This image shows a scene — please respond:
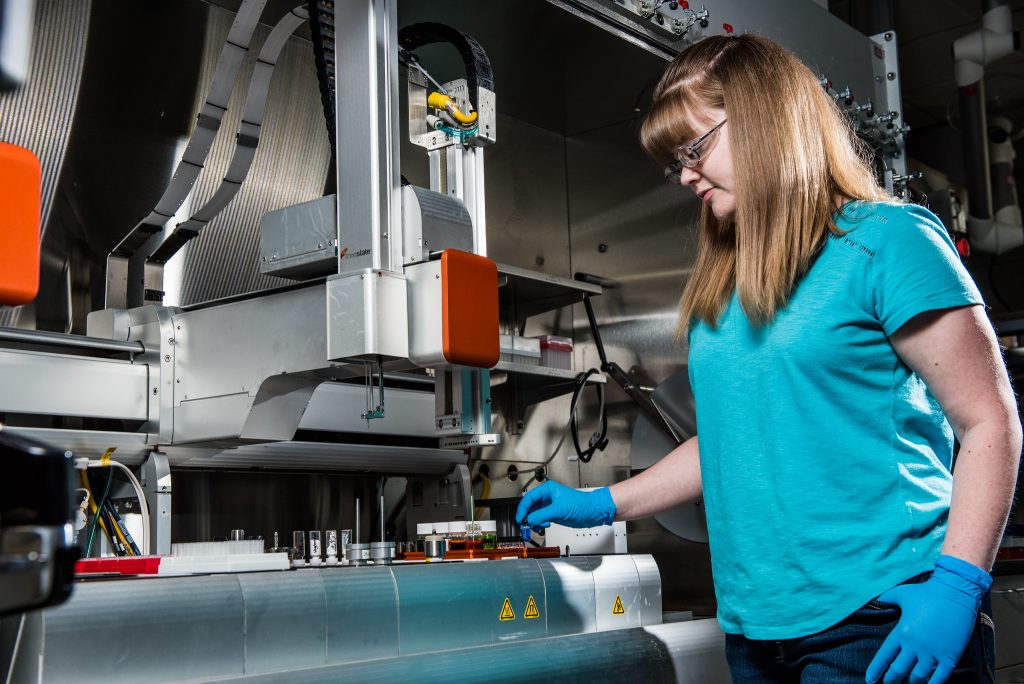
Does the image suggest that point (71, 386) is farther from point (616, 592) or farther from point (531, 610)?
point (616, 592)

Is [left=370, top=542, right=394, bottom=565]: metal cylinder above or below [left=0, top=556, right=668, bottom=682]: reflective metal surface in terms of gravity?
above

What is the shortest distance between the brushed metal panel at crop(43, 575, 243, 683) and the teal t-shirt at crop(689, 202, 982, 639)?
2.35 feet

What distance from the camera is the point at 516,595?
1887mm

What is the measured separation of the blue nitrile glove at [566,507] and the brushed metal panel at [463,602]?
262 mm

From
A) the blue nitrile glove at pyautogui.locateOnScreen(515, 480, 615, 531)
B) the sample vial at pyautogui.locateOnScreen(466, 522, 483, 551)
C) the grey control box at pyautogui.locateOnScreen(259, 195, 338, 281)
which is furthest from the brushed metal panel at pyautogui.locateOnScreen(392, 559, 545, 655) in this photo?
the grey control box at pyautogui.locateOnScreen(259, 195, 338, 281)

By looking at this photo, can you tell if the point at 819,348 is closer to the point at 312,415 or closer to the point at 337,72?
the point at 337,72

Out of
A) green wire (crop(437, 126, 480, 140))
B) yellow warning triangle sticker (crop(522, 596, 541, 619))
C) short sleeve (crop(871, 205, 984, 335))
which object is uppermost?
green wire (crop(437, 126, 480, 140))

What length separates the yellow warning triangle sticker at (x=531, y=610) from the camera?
1904 mm

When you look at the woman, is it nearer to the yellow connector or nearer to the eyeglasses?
the eyeglasses

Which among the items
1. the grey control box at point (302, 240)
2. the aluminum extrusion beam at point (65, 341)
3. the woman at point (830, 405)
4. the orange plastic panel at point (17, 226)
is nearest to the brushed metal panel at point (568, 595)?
the grey control box at point (302, 240)

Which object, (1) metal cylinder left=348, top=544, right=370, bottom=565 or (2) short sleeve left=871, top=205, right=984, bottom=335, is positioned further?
(1) metal cylinder left=348, top=544, right=370, bottom=565

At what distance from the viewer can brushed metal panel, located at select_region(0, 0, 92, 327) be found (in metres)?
2.34

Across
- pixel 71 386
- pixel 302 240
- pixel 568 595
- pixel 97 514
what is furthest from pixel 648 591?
pixel 71 386

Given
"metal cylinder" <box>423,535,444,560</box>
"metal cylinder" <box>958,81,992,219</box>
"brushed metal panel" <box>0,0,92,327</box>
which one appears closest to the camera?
"metal cylinder" <box>423,535,444,560</box>
